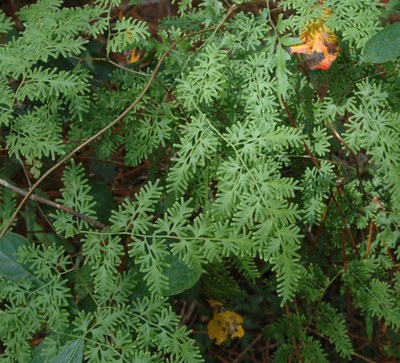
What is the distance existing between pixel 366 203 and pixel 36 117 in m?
0.78

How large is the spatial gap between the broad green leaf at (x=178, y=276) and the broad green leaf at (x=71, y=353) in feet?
0.61

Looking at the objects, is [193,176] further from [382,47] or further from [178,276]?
[382,47]

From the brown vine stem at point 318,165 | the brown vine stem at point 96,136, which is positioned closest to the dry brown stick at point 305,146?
the brown vine stem at point 318,165

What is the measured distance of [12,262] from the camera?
4.23ft

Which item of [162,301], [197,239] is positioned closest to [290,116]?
[197,239]

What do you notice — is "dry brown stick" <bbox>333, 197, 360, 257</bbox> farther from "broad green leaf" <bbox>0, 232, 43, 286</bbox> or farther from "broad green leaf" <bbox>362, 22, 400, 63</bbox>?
"broad green leaf" <bbox>0, 232, 43, 286</bbox>

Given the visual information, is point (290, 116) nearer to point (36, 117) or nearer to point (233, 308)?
point (36, 117)

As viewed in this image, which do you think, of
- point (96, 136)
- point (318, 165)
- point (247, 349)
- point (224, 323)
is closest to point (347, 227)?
point (318, 165)

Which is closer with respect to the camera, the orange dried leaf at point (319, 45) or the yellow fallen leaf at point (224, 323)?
the orange dried leaf at point (319, 45)

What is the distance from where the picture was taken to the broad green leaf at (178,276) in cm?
125

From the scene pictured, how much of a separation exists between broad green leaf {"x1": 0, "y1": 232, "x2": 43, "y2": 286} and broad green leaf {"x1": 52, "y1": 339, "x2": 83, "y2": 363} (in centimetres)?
13

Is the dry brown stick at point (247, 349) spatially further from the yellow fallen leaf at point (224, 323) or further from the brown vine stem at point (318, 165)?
the brown vine stem at point (318, 165)

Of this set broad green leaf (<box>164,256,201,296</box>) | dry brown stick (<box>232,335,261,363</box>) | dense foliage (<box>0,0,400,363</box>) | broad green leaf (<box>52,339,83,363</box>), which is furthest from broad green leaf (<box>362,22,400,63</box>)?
dry brown stick (<box>232,335,261,363</box>)

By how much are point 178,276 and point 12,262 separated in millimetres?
326
